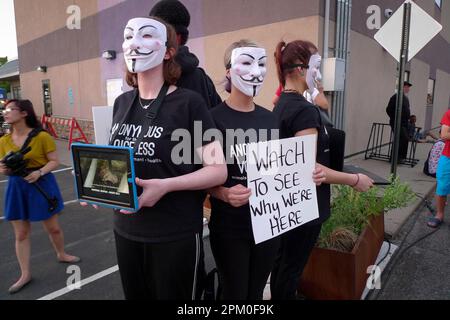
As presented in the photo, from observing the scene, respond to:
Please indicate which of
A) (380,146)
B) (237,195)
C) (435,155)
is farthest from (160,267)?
(380,146)

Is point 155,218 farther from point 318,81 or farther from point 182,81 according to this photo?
point 318,81

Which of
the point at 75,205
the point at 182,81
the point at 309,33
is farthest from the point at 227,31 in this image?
the point at 182,81

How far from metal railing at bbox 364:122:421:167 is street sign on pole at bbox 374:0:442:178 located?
4266 mm

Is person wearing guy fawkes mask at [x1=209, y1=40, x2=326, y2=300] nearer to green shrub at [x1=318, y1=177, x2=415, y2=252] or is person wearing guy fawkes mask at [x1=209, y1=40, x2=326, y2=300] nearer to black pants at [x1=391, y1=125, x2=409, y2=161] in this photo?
green shrub at [x1=318, y1=177, x2=415, y2=252]

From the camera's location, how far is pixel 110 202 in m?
1.43

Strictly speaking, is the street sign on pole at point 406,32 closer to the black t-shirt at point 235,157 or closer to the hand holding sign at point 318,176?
the hand holding sign at point 318,176

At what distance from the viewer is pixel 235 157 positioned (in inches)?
69.8

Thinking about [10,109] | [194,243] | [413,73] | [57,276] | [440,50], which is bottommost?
[57,276]

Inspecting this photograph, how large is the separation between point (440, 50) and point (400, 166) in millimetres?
10391

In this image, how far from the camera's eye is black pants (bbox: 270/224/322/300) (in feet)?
7.20

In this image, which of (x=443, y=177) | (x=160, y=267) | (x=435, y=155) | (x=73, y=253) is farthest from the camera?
(x=435, y=155)

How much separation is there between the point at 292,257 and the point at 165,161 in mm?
1210

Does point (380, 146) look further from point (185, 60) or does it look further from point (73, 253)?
point (185, 60)

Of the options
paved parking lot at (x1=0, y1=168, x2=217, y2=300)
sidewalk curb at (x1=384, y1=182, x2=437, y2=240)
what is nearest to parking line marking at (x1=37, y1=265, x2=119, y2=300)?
paved parking lot at (x1=0, y1=168, x2=217, y2=300)
